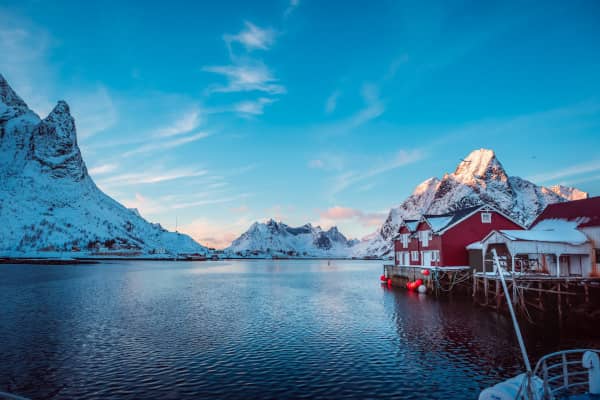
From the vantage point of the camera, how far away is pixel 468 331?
91.9 ft

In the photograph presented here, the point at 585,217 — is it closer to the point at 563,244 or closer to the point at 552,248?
the point at 563,244

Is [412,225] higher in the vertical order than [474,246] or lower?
higher

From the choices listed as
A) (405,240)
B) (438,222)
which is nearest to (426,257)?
(438,222)

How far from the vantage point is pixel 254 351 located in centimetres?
2277

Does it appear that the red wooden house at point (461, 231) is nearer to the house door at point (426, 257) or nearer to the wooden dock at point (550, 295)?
the house door at point (426, 257)

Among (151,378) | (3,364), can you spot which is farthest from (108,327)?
(151,378)

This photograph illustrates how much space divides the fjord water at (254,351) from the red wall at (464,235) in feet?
50.5

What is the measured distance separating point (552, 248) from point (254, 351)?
102 ft

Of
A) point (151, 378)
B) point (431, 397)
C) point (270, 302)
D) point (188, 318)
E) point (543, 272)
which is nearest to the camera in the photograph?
point (431, 397)

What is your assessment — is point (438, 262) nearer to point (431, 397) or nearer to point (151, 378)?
point (431, 397)

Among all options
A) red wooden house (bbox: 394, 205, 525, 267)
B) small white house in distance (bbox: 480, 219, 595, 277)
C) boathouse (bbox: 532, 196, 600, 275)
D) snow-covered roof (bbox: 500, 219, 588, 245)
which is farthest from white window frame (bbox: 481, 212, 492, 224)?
snow-covered roof (bbox: 500, 219, 588, 245)

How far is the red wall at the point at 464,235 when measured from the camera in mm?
54406

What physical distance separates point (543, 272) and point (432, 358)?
28000 millimetres

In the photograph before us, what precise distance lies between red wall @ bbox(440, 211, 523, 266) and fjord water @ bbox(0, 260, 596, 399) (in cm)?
1540
